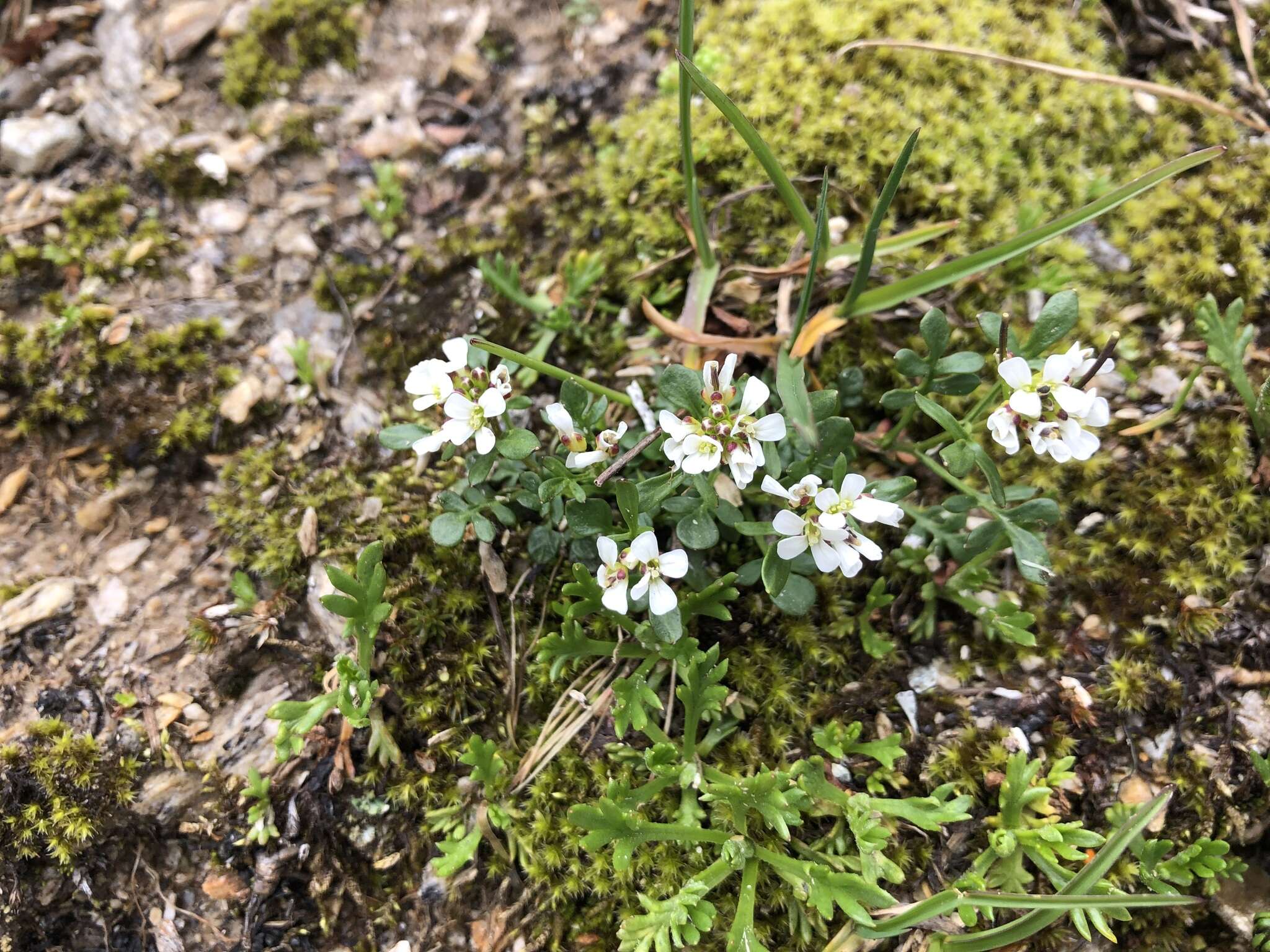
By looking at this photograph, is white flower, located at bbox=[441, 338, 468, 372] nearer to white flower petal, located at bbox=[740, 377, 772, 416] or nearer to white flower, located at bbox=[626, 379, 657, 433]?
white flower, located at bbox=[626, 379, 657, 433]

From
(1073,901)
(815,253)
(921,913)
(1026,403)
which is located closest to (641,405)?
(815,253)

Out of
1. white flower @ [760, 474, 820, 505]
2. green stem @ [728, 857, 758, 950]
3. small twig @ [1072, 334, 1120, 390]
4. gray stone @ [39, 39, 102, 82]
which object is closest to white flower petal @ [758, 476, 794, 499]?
white flower @ [760, 474, 820, 505]

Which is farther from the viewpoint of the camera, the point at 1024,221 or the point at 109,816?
the point at 1024,221

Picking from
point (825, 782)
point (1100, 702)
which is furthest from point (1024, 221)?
point (825, 782)

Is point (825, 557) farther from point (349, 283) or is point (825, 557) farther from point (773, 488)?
point (349, 283)

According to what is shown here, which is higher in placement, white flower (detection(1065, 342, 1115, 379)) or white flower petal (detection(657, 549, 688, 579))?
white flower (detection(1065, 342, 1115, 379))

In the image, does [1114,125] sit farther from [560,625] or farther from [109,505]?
[109,505]
